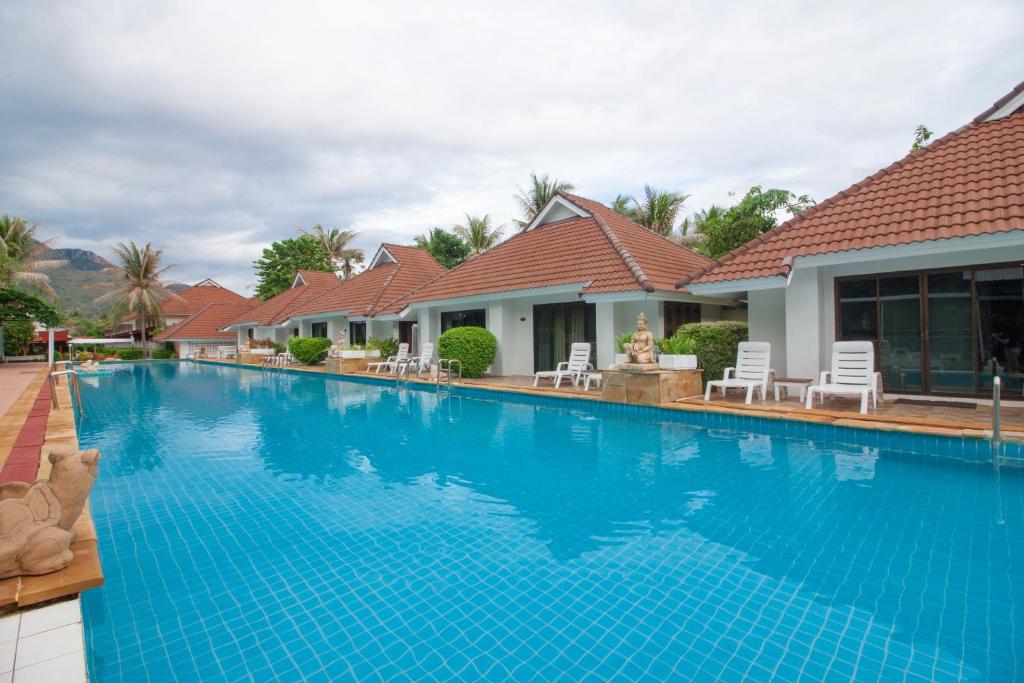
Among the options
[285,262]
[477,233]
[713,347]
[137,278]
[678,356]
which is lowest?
[678,356]

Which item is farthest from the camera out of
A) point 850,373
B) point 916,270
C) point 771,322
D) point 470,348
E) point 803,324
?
point 470,348

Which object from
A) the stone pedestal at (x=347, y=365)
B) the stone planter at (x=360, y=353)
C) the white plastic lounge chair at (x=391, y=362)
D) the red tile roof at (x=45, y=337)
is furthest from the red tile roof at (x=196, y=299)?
the white plastic lounge chair at (x=391, y=362)

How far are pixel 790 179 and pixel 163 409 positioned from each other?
84.7ft

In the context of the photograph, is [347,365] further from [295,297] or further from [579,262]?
[295,297]

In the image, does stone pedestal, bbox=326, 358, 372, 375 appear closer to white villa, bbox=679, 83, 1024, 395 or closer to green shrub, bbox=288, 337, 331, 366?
green shrub, bbox=288, 337, 331, 366

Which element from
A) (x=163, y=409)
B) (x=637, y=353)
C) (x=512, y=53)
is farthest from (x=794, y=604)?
(x=163, y=409)

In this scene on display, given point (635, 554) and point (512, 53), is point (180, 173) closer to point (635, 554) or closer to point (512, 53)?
point (512, 53)

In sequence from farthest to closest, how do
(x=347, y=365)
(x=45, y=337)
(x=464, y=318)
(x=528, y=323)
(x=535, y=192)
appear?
(x=45, y=337), (x=535, y=192), (x=347, y=365), (x=464, y=318), (x=528, y=323)

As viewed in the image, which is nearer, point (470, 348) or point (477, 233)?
point (470, 348)

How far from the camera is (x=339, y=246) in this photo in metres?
45.1

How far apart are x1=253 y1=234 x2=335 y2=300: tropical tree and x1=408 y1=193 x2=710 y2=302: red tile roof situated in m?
28.3

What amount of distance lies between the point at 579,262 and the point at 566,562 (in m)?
11.9

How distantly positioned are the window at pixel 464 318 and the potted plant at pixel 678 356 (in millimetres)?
7970

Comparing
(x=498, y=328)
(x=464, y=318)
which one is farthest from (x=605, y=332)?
(x=464, y=318)
